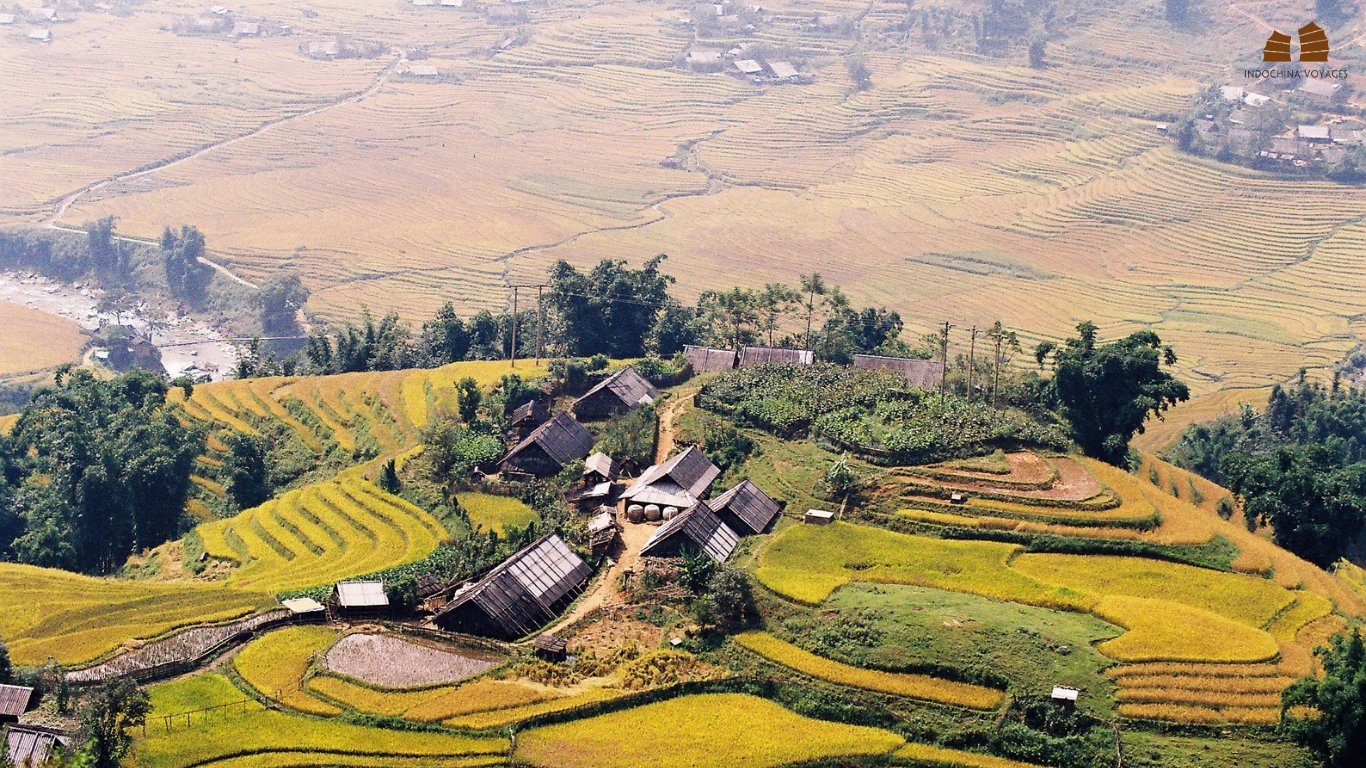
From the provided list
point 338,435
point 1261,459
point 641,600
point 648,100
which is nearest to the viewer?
point 641,600

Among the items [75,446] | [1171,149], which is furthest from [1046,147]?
[75,446]

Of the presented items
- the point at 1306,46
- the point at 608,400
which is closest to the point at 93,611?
the point at 608,400

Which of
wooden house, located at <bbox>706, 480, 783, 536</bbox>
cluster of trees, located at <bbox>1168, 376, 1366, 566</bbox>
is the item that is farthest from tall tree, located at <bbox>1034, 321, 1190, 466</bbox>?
wooden house, located at <bbox>706, 480, 783, 536</bbox>

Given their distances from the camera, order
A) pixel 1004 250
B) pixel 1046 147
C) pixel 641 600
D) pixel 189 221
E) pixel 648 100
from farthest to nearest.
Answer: pixel 648 100
pixel 1046 147
pixel 189 221
pixel 1004 250
pixel 641 600

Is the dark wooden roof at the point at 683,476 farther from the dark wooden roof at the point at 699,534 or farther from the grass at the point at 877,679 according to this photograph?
the grass at the point at 877,679

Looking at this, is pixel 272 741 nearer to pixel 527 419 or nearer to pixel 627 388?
pixel 527 419

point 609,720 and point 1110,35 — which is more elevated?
point 1110,35

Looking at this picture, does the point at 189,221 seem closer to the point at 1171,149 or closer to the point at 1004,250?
the point at 1004,250
